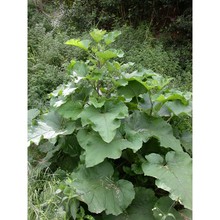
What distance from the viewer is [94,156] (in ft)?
6.27

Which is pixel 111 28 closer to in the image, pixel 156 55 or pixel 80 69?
pixel 156 55

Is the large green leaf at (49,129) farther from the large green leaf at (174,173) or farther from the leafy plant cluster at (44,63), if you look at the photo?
the leafy plant cluster at (44,63)

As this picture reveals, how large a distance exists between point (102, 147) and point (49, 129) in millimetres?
450

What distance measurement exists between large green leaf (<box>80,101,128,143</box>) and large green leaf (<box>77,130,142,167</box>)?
0.09m

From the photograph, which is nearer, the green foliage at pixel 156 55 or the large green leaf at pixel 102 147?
the large green leaf at pixel 102 147

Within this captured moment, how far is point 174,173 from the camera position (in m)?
1.90

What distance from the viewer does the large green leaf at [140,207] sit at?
80.0 inches

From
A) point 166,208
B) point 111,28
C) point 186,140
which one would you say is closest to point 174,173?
point 166,208

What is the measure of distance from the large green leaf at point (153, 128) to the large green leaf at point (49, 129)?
0.38 metres

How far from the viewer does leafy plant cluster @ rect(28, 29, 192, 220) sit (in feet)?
6.28

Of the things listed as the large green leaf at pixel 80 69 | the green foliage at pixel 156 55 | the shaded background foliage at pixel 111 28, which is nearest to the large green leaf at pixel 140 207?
the large green leaf at pixel 80 69

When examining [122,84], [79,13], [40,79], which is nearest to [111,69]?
[122,84]
